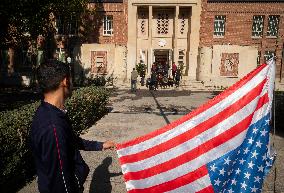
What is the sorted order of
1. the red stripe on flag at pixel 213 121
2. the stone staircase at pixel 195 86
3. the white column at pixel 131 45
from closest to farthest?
the red stripe on flag at pixel 213 121
the stone staircase at pixel 195 86
the white column at pixel 131 45

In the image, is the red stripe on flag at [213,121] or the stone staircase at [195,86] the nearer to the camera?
the red stripe on flag at [213,121]

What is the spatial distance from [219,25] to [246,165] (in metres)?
34.2

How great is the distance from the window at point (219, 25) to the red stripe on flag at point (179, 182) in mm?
34143

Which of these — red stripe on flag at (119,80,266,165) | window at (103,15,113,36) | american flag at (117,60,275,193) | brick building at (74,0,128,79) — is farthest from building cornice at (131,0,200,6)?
red stripe on flag at (119,80,266,165)

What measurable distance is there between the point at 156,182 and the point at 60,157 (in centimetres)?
135

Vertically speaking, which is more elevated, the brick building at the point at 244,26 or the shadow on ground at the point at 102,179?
the brick building at the point at 244,26

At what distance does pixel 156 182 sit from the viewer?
12.4 feet

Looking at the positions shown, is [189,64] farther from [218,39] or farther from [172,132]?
[172,132]

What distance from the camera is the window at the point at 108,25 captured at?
36375mm

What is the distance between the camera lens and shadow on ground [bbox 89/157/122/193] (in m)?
6.77

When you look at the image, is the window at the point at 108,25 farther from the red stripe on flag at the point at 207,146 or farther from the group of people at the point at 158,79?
the red stripe on flag at the point at 207,146

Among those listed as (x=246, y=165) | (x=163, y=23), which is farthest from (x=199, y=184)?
(x=163, y=23)

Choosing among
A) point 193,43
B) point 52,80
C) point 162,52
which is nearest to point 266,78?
point 52,80

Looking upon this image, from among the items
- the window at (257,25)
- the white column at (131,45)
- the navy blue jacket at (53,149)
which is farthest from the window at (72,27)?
the navy blue jacket at (53,149)
